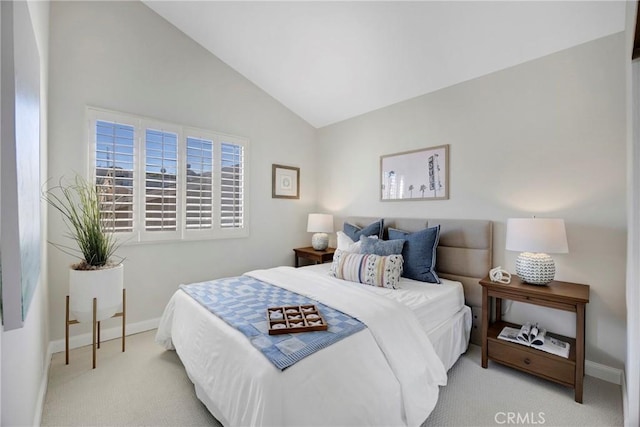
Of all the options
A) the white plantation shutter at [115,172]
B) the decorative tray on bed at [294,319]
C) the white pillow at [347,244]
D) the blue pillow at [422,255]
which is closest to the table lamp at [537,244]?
the blue pillow at [422,255]

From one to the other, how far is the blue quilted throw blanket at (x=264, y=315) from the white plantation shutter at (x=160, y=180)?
1.04 metres

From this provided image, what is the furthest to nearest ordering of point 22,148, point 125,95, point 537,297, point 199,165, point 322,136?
point 322,136
point 199,165
point 125,95
point 537,297
point 22,148

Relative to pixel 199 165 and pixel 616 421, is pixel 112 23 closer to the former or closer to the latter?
pixel 199 165

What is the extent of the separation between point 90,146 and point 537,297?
12.7 ft

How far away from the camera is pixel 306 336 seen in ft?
4.83

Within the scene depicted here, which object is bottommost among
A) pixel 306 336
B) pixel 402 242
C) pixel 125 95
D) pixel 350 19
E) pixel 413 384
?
pixel 413 384

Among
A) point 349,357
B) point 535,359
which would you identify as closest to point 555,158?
point 535,359

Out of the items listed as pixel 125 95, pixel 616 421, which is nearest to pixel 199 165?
pixel 125 95

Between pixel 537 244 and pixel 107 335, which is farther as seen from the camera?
pixel 107 335

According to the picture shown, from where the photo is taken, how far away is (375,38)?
8.63ft

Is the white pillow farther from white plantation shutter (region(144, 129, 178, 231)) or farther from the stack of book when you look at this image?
white plantation shutter (region(144, 129, 178, 231))

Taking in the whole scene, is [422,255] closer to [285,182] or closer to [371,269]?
[371,269]

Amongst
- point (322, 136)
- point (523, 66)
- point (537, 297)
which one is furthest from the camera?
point (322, 136)

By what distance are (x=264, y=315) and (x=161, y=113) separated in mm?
2493
